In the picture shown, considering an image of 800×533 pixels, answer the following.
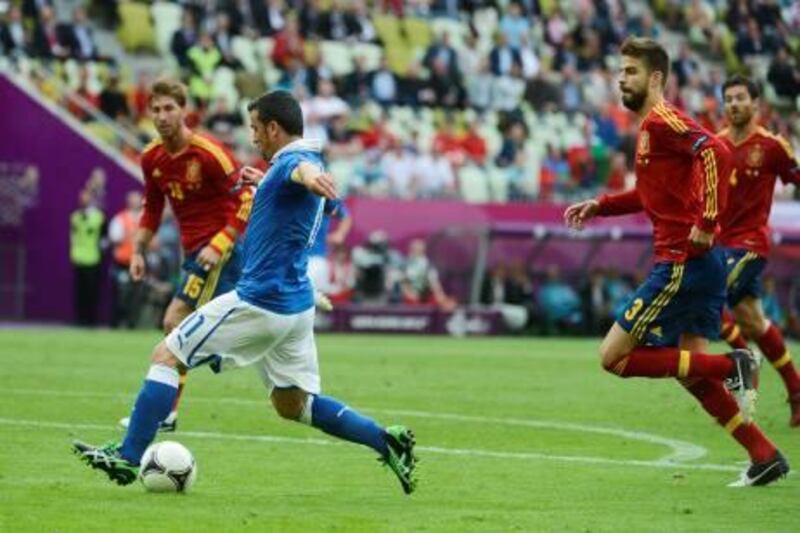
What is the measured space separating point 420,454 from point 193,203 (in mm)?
2900

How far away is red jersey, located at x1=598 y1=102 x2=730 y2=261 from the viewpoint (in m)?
11.6

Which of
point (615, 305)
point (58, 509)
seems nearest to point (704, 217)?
point (58, 509)

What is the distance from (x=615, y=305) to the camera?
3180 centimetres

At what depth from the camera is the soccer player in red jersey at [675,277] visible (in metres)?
11.6

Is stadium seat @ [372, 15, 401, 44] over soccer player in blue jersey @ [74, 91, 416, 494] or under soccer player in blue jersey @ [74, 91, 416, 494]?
over

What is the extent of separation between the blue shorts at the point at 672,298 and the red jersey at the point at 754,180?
12.8ft

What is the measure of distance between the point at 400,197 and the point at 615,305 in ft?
A: 12.3

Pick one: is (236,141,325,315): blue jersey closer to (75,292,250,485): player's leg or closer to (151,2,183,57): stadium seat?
(75,292,250,485): player's leg

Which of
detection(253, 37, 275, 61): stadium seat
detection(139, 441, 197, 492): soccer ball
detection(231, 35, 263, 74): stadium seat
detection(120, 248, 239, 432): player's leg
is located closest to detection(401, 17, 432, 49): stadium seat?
detection(253, 37, 275, 61): stadium seat

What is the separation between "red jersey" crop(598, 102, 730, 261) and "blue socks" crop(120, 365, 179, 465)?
3090 mm

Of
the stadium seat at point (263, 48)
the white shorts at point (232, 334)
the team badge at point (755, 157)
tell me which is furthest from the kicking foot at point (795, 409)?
the stadium seat at point (263, 48)

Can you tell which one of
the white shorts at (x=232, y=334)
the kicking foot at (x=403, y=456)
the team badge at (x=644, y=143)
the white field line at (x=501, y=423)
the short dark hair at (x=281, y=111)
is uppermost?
the short dark hair at (x=281, y=111)

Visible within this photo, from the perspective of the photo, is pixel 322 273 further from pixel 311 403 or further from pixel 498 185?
pixel 311 403

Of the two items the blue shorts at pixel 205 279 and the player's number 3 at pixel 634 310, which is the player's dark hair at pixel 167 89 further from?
the player's number 3 at pixel 634 310
